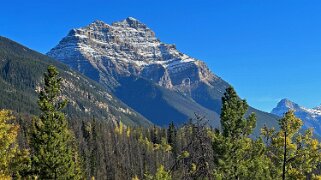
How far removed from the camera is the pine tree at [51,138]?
48.5 meters

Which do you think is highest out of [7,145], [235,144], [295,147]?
[235,144]

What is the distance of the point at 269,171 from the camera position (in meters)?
48.7

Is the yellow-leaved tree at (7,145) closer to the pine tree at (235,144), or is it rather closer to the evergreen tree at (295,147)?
the pine tree at (235,144)

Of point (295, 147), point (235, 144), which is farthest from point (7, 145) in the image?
point (295, 147)

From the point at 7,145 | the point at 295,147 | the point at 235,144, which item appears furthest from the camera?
the point at 235,144

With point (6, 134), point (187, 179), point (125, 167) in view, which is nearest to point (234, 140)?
point (6, 134)

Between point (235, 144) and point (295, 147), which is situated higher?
point (235, 144)

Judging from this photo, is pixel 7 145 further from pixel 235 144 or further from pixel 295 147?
pixel 295 147

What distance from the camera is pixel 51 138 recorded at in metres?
48.5

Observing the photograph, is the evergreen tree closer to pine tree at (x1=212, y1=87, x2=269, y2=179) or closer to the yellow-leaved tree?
pine tree at (x1=212, y1=87, x2=269, y2=179)

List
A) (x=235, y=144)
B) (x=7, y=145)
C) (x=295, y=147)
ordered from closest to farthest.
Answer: (x=295, y=147), (x=7, y=145), (x=235, y=144)

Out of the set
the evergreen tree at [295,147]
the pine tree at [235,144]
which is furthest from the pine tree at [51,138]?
the evergreen tree at [295,147]

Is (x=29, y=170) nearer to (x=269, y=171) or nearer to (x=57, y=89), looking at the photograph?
(x=57, y=89)

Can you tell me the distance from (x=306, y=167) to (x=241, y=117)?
1403 cm
